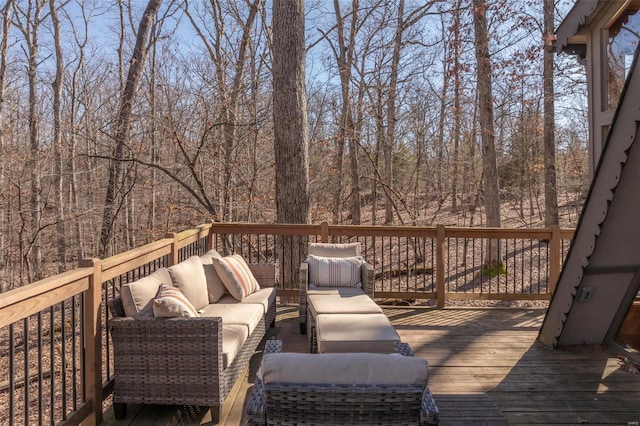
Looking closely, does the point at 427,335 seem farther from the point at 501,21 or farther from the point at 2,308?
the point at 501,21

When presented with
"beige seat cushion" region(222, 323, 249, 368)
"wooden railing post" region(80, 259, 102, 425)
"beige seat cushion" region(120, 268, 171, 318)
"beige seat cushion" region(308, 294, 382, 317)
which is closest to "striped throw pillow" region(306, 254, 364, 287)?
"beige seat cushion" region(308, 294, 382, 317)

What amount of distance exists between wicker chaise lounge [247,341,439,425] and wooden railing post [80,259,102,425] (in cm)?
148

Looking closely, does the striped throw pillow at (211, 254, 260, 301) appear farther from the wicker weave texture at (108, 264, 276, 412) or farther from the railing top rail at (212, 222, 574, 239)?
the wicker weave texture at (108, 264, 276, 412)

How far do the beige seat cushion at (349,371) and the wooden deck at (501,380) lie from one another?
1286 millimetres

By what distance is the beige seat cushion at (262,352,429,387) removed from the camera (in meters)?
1.76

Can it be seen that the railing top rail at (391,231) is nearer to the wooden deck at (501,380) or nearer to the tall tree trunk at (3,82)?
the wooden deck at (501,380)

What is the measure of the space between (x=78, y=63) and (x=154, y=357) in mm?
13611

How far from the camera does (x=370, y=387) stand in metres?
1.75

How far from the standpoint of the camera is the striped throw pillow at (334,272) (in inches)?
195

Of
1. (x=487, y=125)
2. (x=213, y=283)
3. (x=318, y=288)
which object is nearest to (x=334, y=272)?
(x=318, y=288)

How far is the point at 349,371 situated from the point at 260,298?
273cm

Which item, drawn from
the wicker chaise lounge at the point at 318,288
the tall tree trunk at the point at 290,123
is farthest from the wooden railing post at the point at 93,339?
the tall tree trunk at the point at 290,123

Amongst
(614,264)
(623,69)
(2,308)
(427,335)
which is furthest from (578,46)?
(2,308)

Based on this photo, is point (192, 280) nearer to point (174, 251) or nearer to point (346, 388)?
point (174, 251)
